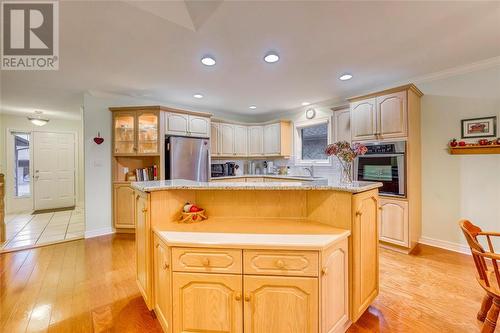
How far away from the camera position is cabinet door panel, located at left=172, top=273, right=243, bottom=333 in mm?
1441

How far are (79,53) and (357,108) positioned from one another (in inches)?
149

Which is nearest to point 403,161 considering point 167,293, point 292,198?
point 292,198

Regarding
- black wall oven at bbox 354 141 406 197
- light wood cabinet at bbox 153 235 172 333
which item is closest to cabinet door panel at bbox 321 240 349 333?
light wood cabinet at bbox 153 235 172 333

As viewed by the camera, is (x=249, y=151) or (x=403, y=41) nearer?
(x=403, y=41)

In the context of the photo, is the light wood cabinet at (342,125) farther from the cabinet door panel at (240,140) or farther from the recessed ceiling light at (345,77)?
the cabinet door panel at (240,140)

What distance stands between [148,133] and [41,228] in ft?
9.36

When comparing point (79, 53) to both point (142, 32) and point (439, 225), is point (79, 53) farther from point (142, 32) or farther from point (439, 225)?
point (439, 225)

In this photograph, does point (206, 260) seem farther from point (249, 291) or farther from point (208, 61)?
point (208, 61)

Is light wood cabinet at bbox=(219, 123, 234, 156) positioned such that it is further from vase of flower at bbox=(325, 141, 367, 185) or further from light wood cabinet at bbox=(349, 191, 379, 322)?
light wood cabinet at bbox=(349, 191, 379, 322)

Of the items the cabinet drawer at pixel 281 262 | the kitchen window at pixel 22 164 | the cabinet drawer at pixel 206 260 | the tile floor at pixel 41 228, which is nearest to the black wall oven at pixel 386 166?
the cabinet drawer at pixel 281 262

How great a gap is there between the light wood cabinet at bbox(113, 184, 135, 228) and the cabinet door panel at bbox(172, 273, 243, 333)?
3.00m

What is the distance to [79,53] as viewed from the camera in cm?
258

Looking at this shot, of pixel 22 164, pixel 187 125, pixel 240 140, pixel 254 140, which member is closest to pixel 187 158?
pixel 187 125

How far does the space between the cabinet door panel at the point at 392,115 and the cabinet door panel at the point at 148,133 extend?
3.67 metres
